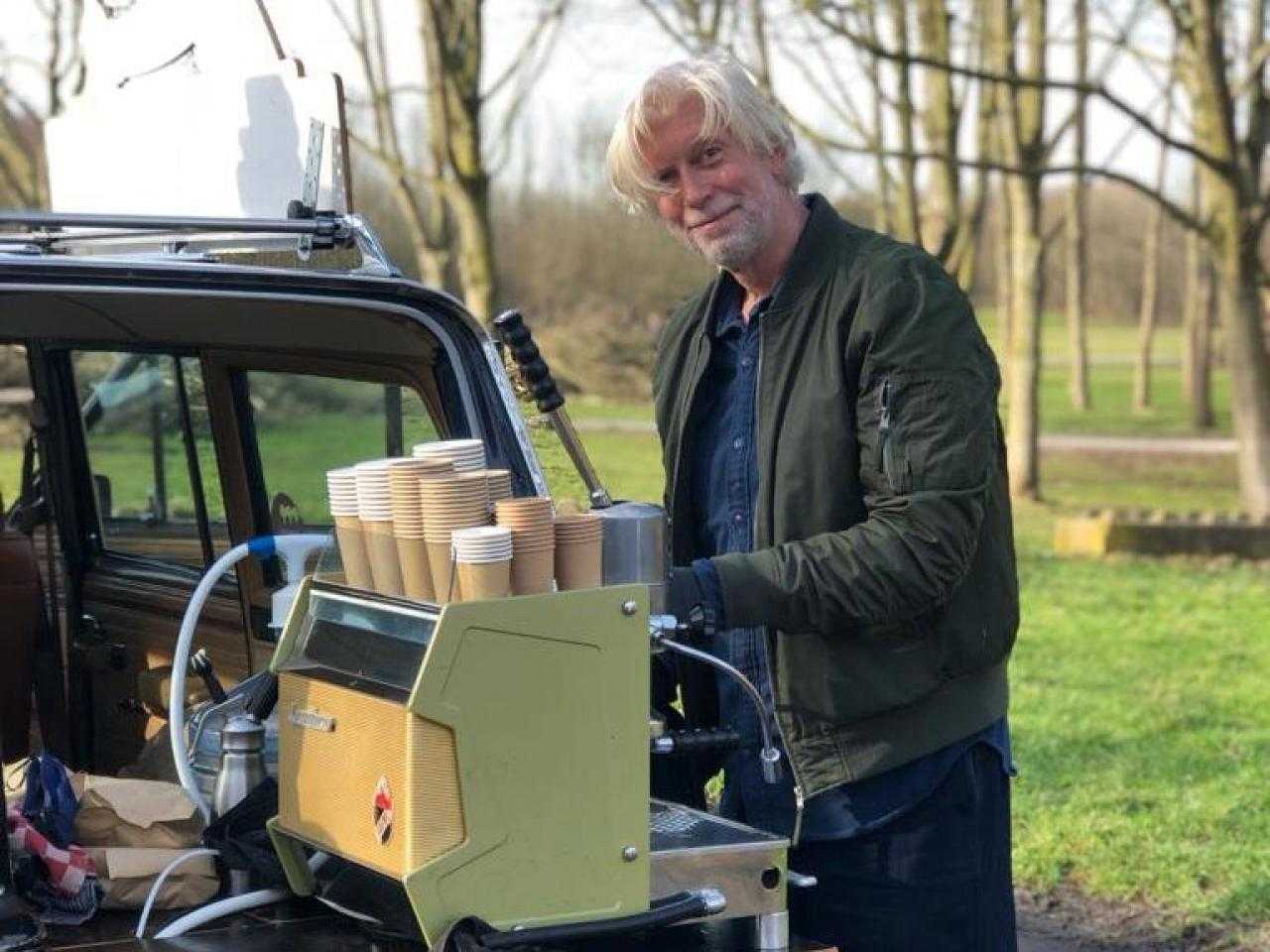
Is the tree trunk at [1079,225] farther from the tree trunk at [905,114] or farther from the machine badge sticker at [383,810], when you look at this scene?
the machine badge sticker at [383,810]

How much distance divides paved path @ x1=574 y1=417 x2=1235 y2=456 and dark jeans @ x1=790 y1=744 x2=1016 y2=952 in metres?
19.0

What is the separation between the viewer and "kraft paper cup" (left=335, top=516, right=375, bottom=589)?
90.8 inches

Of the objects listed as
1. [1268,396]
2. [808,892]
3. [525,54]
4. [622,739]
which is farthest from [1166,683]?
[525,54]

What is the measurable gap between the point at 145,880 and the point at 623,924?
75 centimetres

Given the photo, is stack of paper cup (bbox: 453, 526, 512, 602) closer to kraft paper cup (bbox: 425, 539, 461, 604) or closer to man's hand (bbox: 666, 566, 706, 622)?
kraft paper cup (bbox: 425, 539, 461, 604)

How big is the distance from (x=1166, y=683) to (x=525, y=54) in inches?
358

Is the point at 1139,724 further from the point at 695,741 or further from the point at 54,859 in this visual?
the point at 54,859

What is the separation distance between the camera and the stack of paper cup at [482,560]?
2.12 metres

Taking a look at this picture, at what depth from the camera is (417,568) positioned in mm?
2213

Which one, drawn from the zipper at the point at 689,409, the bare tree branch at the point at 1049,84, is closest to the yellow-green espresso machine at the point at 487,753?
the zipper at the point at 689,409

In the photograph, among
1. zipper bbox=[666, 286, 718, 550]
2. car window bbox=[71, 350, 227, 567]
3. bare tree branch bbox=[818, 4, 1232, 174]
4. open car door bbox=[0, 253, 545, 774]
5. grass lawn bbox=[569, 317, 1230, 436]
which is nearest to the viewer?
open car door bbox=[0, 253, 545, 774]

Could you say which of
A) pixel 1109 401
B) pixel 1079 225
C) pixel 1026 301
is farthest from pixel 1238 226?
pixel 1109 401

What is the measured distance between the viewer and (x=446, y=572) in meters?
2.17

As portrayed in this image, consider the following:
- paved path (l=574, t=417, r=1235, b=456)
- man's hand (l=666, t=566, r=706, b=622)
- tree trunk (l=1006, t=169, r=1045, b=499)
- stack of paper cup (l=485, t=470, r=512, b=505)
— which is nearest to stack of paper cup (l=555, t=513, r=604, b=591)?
stack of paper cup (l=485, t=470, r=512, b=505)
